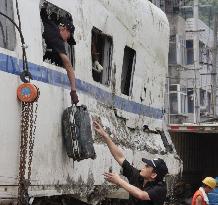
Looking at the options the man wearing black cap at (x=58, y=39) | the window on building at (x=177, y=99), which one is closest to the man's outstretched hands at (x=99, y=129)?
the man wearing black cap at (x=58, y=39)

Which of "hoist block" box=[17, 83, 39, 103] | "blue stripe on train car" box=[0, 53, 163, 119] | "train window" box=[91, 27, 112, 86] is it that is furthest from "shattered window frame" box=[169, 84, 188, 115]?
"hoist block" box=[17, 83, 39, 103]

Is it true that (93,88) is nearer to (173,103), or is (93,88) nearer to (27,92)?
(27,92)

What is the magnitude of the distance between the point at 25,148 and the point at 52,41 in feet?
4.59

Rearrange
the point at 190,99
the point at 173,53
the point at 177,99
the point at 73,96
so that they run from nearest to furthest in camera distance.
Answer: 1. the point at 73,96
2. the point at 173,53
3. the point at 177,99
4. the point at 190,99

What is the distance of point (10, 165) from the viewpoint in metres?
5.55

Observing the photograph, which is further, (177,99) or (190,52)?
(190,52)

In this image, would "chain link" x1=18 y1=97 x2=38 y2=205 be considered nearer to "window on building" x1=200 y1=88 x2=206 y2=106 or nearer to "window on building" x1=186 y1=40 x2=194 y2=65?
"window on building" x1=186 y1=40 x2=194 y2=65

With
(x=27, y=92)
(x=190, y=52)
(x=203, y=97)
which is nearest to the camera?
(x=27, y=92)

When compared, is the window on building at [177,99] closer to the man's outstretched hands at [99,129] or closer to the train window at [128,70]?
the train window at [128,70]

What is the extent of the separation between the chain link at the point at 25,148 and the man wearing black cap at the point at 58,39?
98 centimetres

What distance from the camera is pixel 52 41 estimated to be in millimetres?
6570

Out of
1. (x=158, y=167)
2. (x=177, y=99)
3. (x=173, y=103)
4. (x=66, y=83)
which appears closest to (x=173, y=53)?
(x=177, y=99)

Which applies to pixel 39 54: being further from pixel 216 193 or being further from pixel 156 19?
pixel 216 193

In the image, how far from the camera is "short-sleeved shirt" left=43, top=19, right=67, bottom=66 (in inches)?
257
